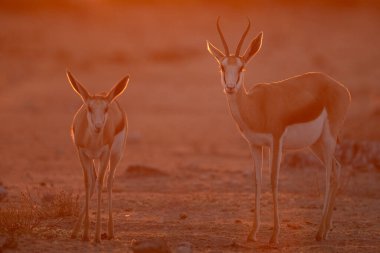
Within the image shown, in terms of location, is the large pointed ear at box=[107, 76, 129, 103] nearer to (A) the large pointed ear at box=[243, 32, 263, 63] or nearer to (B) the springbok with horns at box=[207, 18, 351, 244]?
(B) the springbok with horns at box=[207, 18, 351, 244]

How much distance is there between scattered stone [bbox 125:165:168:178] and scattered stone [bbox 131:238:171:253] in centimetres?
627

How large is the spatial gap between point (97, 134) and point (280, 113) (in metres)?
2.20

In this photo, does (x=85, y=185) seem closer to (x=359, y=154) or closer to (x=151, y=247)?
(x=151, y=247)

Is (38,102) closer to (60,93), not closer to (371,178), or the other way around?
(60,93)

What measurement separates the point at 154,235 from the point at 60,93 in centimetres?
1956

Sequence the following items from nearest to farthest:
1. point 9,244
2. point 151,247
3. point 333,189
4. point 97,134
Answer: point 151,247, point 9,244, point 97,134, point 333,189

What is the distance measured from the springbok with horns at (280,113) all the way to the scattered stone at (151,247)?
5.03 ft

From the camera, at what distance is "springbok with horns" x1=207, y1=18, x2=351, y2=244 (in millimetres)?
9016

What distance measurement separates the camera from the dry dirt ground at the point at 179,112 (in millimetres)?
10086

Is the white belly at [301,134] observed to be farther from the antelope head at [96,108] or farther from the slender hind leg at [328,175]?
the antelope head at [96,108]

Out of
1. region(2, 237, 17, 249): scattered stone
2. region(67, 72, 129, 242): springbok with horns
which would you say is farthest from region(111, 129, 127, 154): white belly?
region(2, 237, 17, 249): scattered stone

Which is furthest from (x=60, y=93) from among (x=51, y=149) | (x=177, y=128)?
(x=51, y=149)

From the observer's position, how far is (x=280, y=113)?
9102 mm

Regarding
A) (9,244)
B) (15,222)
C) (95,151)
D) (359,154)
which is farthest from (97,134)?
(359,154)
